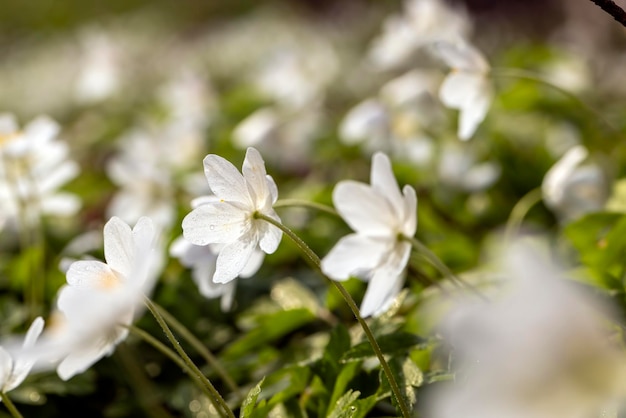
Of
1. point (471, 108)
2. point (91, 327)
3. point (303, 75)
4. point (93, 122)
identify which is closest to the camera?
point (91, 327)

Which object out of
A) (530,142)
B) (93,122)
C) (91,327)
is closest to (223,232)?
(91,327)

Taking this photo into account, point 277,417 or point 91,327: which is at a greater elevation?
point 91,327

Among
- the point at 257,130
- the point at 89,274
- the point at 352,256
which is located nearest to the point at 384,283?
the point at 352,256

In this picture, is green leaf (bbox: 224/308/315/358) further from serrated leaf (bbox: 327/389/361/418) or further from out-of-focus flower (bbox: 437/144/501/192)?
out-of-focus flower (bbox: 437/144/501/192)

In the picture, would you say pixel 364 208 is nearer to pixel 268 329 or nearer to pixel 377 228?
pixel 377 228

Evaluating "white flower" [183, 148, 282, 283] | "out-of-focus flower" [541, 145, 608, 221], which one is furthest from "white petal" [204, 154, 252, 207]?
"out-of-focus flower" [541, 145, 608, 221]

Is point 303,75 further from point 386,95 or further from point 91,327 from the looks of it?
point 91,327

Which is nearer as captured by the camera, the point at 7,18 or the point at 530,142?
the point at 530,142
